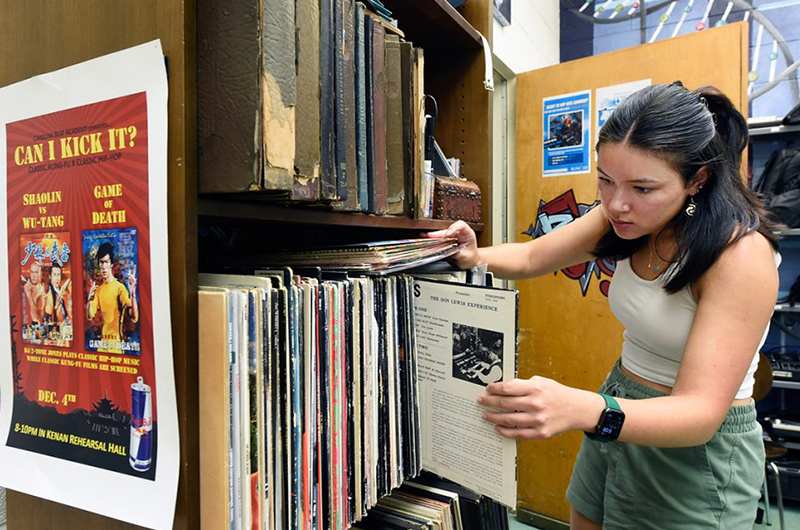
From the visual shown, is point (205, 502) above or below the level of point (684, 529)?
above

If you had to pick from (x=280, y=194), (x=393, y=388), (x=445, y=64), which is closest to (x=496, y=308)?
(x=393, y=388)

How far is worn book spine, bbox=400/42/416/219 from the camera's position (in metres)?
0.78

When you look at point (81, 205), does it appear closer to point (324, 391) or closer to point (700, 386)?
point (324, 391)

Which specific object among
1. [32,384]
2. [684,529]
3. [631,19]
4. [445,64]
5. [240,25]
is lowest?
[684,529]

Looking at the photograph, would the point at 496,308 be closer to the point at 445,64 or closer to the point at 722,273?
the point at 722,273

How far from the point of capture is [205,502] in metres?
0.49

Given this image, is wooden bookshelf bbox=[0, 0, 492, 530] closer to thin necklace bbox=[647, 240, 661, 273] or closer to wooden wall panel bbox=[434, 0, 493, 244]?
wooden wall panel bbox=[434, 0, 493, 244]

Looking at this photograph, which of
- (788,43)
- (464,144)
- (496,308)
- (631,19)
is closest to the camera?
(496,308)

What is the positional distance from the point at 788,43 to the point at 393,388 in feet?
11.6

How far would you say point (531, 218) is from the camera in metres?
2.37

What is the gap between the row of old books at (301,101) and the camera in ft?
1.57

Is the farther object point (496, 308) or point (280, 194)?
point (496, 308)

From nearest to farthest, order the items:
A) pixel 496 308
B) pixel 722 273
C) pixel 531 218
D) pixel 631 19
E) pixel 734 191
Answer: pixel 496 308 → pixel 722 273 → pixel 734 191 → pixel 531 218 → pixel 631 19

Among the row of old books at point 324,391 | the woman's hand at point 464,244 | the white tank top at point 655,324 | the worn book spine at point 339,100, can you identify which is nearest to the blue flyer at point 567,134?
the white tank top at point 655,324
